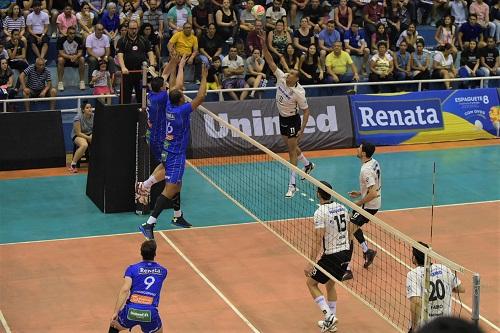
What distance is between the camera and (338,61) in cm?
2661

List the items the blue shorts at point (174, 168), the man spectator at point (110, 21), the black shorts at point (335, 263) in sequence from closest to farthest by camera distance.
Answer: the black shorts at point (335, 263)
the blue shorts at point (174, 168)
the man spectator at point (110, 21)

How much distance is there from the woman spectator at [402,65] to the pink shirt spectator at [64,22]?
9.35 metres

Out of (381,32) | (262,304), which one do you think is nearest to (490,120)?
(381,32)

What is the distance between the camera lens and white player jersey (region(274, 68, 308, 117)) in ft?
63.9

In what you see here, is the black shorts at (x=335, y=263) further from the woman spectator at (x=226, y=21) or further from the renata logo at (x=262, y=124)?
the woman spectator at (x=226, y=21)

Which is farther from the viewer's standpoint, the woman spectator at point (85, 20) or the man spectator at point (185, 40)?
the woman spectator at point (85, 20)

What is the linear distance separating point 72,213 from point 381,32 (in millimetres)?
12826

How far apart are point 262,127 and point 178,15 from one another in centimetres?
466

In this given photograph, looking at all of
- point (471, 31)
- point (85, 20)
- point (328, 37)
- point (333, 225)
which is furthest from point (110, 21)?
point (333, 225)

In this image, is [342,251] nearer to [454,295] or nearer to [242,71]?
[454,295]

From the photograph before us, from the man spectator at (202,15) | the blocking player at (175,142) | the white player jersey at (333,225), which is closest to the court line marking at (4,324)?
the blocking player at (175,142)

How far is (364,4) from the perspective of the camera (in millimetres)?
29312

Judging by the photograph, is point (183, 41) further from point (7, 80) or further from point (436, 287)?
point (436, 287)

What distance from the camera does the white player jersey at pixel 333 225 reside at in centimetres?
1298
